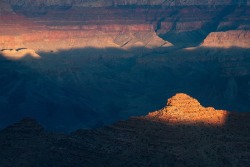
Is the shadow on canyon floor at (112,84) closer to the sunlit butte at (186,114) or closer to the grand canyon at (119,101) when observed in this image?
the grand canyon at (119,101)

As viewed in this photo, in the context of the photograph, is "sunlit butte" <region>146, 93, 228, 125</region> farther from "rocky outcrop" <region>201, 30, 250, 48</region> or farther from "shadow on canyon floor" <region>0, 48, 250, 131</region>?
"rocky outcrop" <region>201, 30, 250, 48</region>

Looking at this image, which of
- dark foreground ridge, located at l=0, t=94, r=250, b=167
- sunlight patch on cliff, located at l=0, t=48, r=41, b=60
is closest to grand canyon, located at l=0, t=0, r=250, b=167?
dark foreground ridge, located at l=0, t=94, r=250, b=167

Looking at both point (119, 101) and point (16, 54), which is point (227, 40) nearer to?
point (16, 54)

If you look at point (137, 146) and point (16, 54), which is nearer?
point (137, 146)

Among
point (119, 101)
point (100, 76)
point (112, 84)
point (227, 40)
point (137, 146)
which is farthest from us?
point (227, 40)

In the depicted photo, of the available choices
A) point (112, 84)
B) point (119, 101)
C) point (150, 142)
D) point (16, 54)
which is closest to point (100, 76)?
point (112, 84)

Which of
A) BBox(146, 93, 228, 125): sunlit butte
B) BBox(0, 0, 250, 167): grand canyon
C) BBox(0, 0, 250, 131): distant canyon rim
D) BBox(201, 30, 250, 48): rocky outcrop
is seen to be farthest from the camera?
BBox(201, 30, 250, 48): rocky outcrop

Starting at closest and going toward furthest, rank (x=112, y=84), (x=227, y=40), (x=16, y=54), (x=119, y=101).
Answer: (x=119, y=101)
(x=112, y=84)
(x=16, y=54)
(x=227, y=40)
